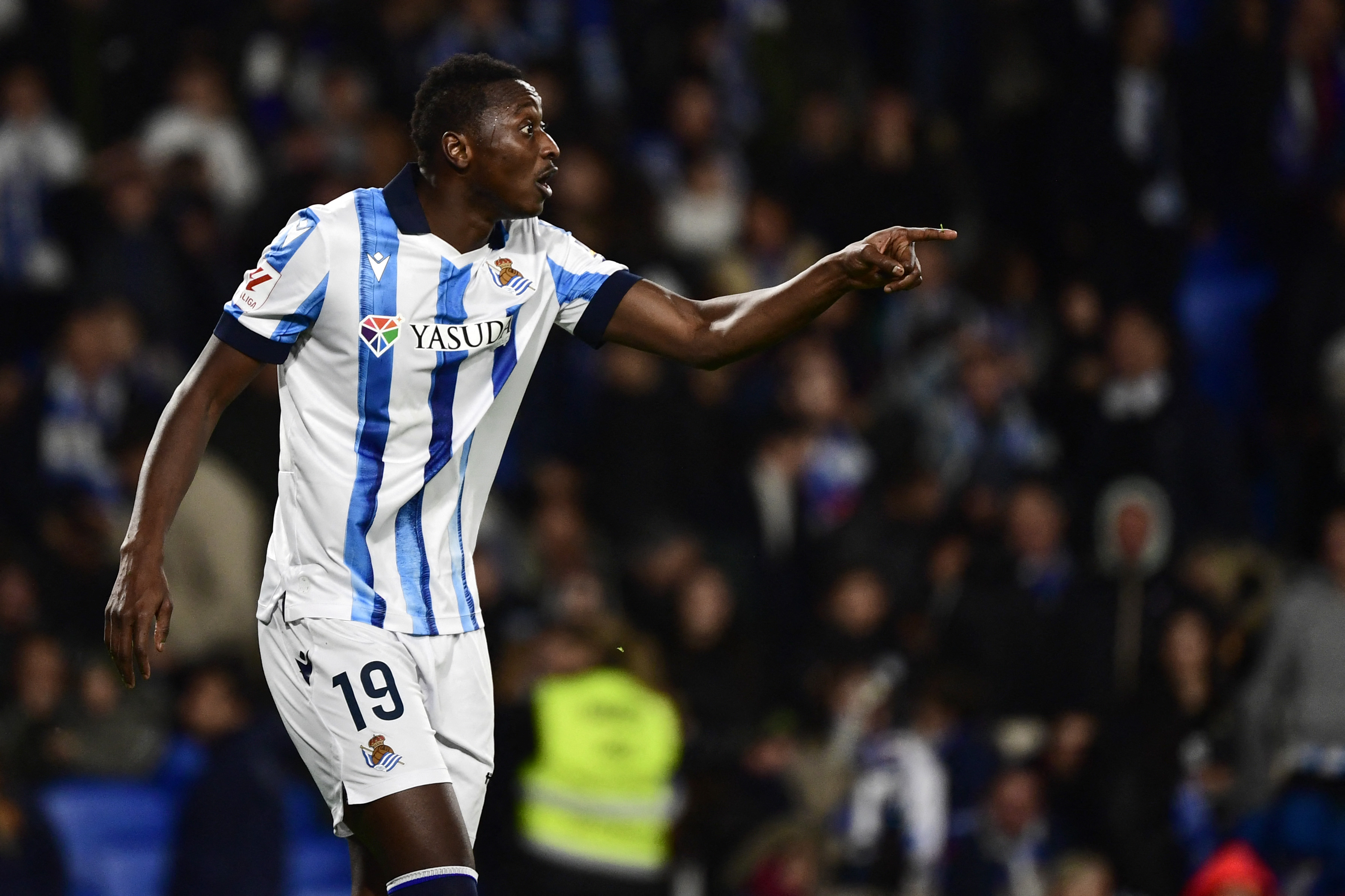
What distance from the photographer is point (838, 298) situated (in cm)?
480

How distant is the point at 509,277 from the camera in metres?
4.89

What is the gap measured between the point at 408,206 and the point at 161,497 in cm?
93

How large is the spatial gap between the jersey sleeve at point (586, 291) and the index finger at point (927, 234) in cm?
77

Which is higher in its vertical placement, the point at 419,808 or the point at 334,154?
the point at 334,154

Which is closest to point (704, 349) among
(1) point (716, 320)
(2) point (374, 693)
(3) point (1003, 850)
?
(1) point (716, 320)

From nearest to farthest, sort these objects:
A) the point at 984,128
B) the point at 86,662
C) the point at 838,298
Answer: the point at 838,298, the point at 86,662, the point at 984,128

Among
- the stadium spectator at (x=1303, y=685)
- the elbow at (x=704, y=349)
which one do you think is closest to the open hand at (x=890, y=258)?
the elbow at (x=704, y=349)

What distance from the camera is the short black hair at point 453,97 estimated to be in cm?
477

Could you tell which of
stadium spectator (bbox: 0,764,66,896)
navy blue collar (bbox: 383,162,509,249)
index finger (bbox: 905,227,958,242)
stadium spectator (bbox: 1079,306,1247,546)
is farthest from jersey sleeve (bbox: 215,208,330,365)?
stadium spectator (bbox: 1079,306,1247,546)

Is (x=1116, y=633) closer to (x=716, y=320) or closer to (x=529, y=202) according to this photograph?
(x=716, y=320)

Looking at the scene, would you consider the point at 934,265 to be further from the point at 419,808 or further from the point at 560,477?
the point at 419,808

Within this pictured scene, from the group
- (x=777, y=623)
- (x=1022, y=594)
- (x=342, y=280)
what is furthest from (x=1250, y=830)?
(x=342, y=280)

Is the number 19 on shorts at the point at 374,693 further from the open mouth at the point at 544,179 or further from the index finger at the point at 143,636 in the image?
the open mouth at the point at 544,179

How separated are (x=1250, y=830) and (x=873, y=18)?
22.9 feet
